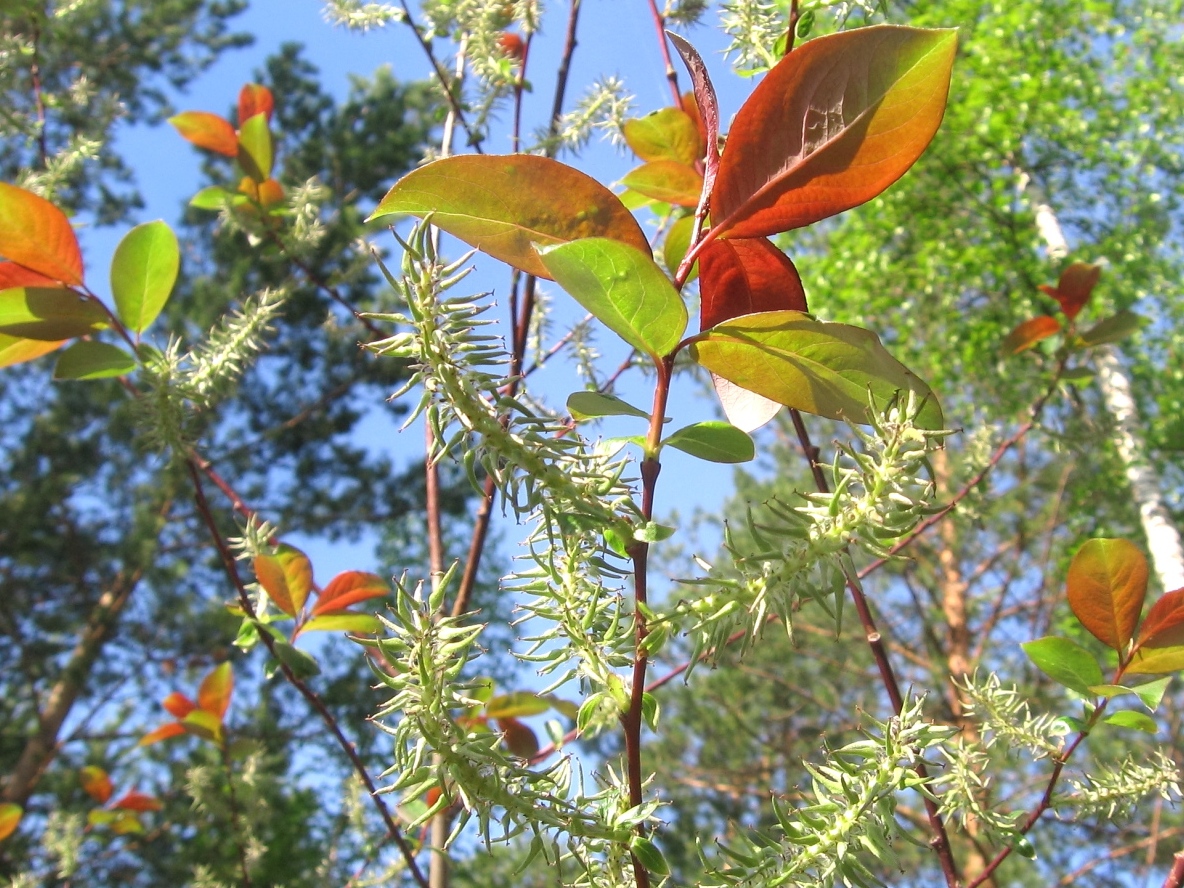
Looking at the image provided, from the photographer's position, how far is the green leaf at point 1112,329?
63.5 inches

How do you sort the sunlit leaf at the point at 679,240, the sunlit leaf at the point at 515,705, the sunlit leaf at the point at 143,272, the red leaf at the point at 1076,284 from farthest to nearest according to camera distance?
the red leaf at the point at 1076,284 → the sunlit leaf at the point at 515,705 → the sunlit leaf at the point at 143,272 → the sunlit leaf at the point at 679,240

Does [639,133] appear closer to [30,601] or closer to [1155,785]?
[1155,785]

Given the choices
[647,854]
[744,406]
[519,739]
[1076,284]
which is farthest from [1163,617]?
[1076,284]

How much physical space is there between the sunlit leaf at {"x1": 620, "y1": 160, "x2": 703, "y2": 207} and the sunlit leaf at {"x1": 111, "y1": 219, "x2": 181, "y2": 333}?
1.87 feet

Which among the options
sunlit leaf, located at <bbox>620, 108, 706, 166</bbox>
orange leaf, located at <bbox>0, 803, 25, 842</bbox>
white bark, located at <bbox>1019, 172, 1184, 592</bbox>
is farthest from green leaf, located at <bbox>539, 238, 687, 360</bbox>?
orange leaf, located at <bbox>0, 803, 25, 842</bbox>

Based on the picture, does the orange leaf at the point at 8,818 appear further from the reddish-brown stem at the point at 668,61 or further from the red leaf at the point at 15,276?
the reddish-brown stem at the point at 668,61

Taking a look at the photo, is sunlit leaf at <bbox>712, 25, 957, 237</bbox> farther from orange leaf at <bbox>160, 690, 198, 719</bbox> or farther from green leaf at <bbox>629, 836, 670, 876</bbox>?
orange leaf at <bbox>160, 690, 198, 719</bbox>

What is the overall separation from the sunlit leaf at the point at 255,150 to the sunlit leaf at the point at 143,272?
627 mm

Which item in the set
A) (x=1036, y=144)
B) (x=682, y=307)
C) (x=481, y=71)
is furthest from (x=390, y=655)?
(x=1036, y=144)

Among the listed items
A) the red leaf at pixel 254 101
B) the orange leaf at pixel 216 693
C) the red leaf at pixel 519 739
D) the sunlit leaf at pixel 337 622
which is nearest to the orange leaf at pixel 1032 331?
the red leaf at pixel 519 739

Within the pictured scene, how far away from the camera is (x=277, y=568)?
101cm

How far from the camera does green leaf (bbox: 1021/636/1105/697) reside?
70 centimetres

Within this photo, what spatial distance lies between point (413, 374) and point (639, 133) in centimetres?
57

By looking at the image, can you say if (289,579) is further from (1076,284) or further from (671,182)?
(1076,284)
